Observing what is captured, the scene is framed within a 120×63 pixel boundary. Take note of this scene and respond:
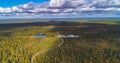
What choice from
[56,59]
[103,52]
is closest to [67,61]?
[56,59]

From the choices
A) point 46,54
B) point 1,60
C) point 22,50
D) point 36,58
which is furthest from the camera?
point 22,50

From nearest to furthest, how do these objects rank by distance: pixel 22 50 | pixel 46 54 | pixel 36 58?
pixel 36 58 < pixel 46 54 < pixel 22 50

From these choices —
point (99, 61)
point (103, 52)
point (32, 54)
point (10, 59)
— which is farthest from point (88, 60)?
point (10, 59)

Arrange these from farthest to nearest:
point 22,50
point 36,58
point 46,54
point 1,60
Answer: point 22,50
point 46,54
point 36,58
point 1,60

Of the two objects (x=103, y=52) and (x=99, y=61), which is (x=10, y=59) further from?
(x=103, y=52)

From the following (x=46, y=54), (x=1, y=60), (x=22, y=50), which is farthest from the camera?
(x=22, y=50)

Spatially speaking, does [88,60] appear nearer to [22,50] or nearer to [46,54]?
[46,54]

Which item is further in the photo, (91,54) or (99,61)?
(91,54)

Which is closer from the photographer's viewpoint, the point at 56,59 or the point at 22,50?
the point at 56,59
